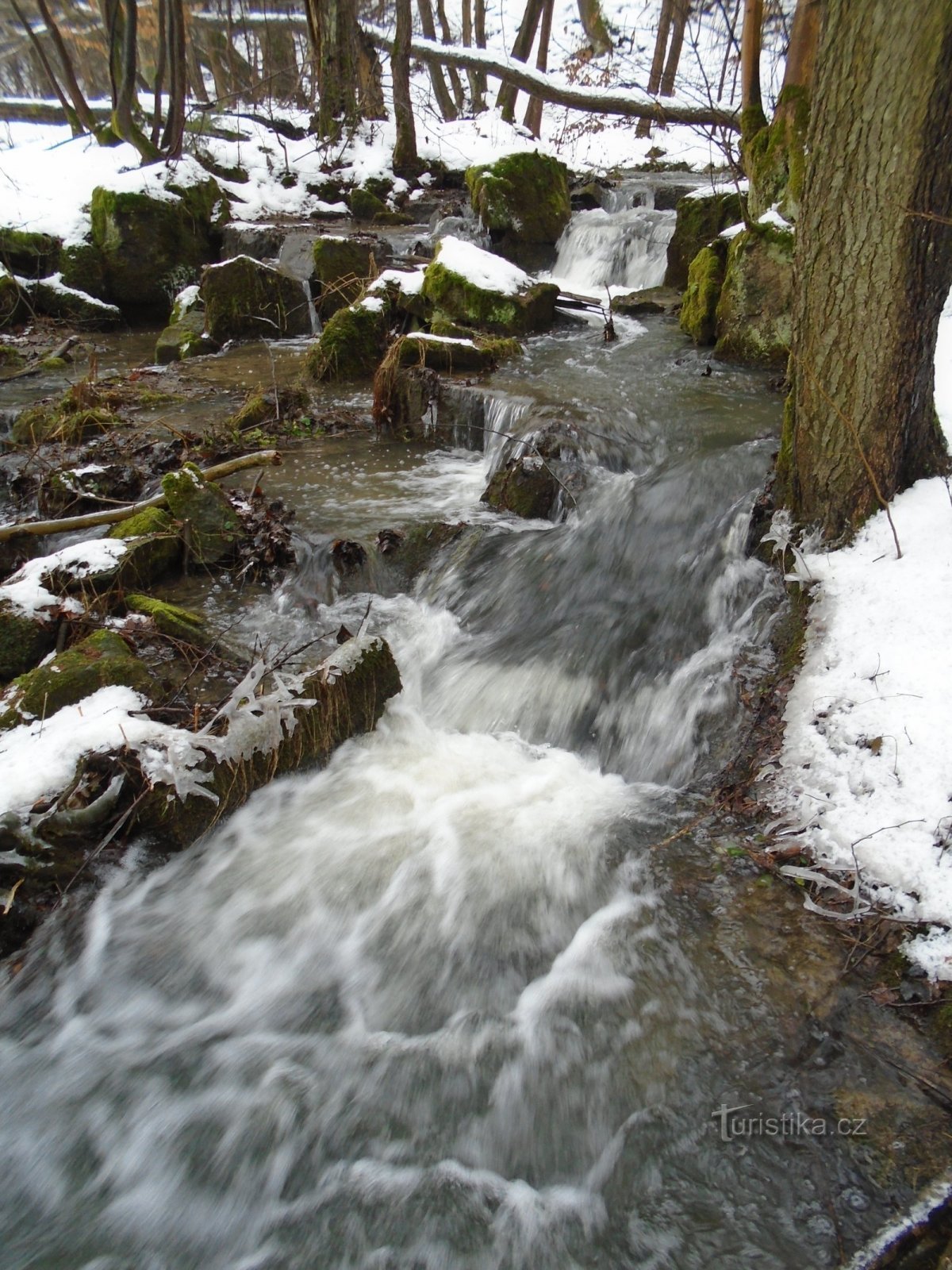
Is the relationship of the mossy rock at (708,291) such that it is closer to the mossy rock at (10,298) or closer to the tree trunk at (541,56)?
the mossy rock at (10,298)

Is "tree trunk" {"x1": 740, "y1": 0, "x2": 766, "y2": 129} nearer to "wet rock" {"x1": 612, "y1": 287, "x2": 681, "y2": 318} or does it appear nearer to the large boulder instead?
"wet rock" {"x1": 612, "y1": 287, "x2": 681, "y2": 318}

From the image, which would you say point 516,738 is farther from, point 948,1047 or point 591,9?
point 591,9

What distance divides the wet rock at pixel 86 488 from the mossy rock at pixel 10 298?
7182 millimetres

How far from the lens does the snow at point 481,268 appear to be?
9133 mm

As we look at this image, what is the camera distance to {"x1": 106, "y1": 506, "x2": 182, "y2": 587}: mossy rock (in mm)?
4965

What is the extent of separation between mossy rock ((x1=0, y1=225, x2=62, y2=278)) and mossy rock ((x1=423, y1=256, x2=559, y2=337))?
7.19 meters

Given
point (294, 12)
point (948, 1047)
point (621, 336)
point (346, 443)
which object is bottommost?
point (948, 1047)

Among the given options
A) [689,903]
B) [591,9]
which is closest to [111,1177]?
[689,903]

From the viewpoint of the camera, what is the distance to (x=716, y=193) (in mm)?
10539

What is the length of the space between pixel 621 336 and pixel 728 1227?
Answer: 9.55 m

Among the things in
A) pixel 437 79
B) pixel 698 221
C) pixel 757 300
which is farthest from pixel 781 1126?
pixel 437 79

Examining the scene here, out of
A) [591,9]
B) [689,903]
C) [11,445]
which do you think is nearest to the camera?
[689,903]

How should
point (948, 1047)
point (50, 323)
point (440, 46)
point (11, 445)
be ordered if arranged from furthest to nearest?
1. point (50, 323)
2. point (11, 445)
3. point (440, 46)
4. point (948, 1047)

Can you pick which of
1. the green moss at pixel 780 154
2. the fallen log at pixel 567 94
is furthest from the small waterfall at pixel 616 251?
the fallen log at pixel 567 94
